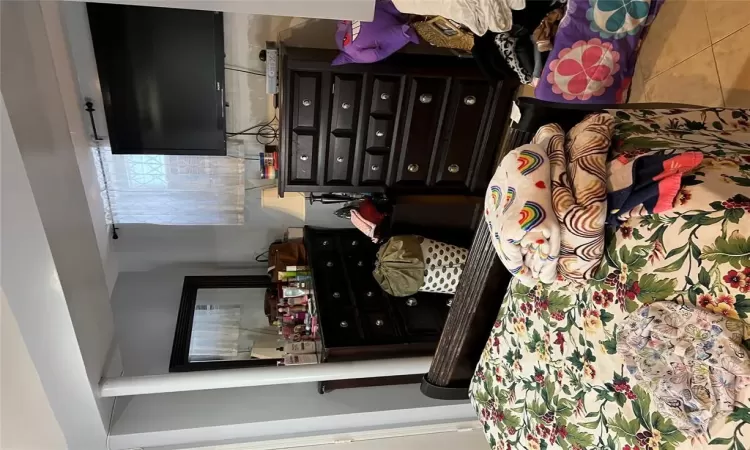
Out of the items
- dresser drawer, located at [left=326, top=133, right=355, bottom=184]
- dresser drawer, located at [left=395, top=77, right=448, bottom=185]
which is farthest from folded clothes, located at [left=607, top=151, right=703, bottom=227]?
dresser drawer, located at [left=326, top=133, right=355, bottom=184]

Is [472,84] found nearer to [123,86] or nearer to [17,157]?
[123,86]

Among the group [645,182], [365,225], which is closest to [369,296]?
[365,225]

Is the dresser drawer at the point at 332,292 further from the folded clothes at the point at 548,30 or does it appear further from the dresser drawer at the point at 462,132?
the folded clothes at the point at 548,30

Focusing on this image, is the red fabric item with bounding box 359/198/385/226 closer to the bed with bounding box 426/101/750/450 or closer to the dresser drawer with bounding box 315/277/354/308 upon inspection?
the dresser drawer with bounding box 315/277/354/308

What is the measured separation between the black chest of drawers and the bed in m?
0.81

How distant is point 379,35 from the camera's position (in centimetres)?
252

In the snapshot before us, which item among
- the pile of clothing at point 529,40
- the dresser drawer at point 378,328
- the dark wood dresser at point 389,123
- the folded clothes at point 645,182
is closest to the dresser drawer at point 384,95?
the dark wood dresser at point 389,123

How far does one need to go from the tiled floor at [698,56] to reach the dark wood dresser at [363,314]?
158 centimetres

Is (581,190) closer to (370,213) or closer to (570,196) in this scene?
(570,196)

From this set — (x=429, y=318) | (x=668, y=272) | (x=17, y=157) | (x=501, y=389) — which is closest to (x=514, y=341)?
(x=501, y=389)

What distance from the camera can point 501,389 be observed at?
6.18 ft

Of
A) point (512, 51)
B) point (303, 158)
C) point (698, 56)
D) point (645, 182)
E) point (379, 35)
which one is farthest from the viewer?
point (303, 158)

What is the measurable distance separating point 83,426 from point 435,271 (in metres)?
1.97

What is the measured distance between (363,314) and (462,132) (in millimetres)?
1194
